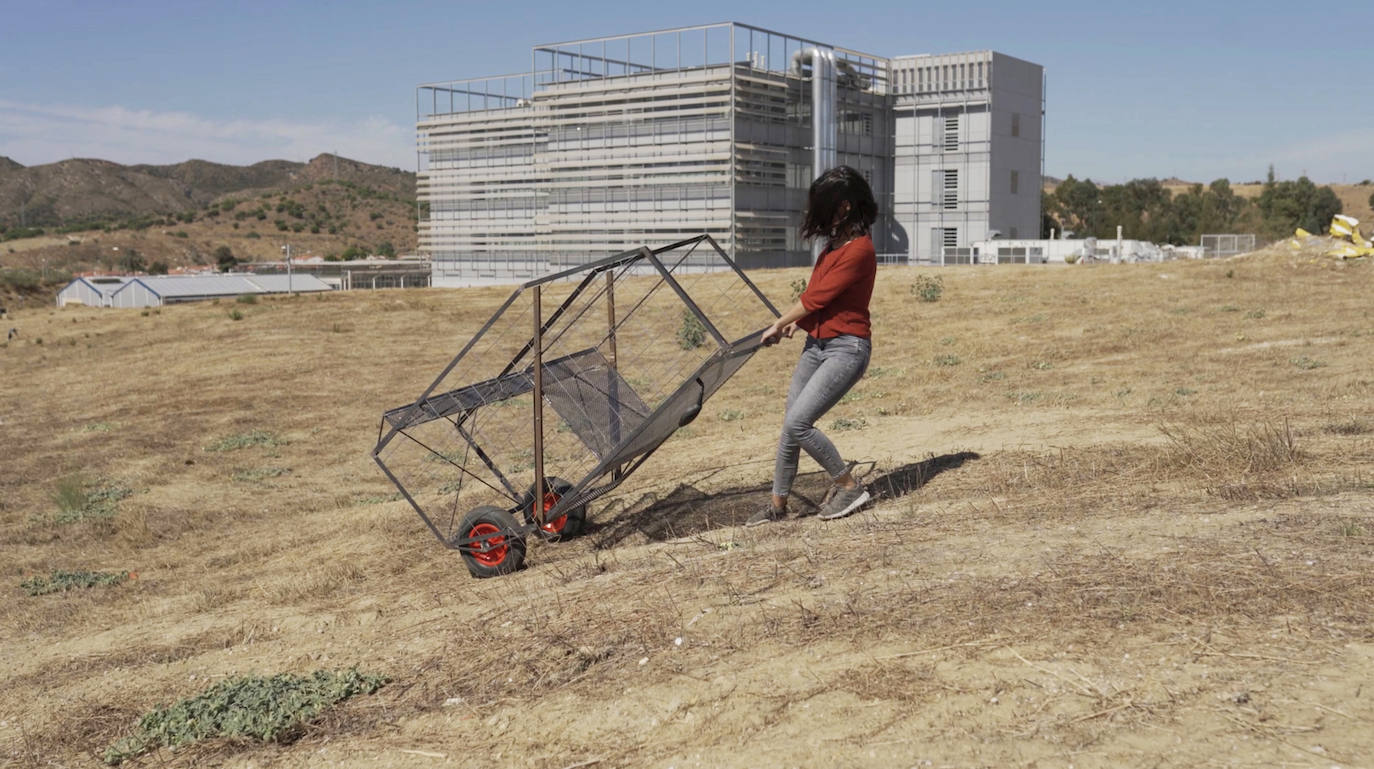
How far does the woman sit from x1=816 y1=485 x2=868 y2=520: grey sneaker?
258 millimetres

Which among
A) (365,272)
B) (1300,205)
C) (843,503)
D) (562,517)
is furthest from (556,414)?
(1300,205)

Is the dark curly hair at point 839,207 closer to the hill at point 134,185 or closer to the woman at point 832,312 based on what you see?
the woman at point 832,312

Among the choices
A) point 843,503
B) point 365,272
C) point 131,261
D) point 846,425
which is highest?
point 131,261

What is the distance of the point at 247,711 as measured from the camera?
208 inches

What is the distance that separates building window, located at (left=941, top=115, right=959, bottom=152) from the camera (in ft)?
204

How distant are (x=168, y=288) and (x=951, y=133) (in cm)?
4496

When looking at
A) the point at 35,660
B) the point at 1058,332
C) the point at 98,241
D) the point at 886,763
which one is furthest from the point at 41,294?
the point at 886,763

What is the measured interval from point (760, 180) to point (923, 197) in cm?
1150

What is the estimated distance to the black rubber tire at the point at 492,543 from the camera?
7828 mm

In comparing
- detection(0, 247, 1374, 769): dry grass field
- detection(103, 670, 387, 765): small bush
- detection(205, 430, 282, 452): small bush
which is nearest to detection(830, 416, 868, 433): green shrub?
detection(0, 247, 1374, 769): dry grass field

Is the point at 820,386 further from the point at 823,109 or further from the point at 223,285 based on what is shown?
the point at 223,285

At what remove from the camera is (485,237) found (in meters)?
67.6

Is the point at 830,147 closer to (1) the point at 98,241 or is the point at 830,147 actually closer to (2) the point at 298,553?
(2) the point at 298,553

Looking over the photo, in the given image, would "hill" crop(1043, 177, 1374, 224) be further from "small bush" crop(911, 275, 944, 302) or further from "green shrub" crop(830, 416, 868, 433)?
"green shrub" crop(830, 416, 868, 433)
